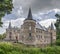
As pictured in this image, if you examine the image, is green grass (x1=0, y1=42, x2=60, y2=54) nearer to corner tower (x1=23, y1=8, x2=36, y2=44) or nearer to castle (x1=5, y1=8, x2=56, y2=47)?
castle (x1=5, y1=8, x2=56, y2=47)

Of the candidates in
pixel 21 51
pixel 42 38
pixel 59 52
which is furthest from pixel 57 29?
pixel 21 51

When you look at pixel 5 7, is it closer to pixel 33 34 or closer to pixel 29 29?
pixel 29 29

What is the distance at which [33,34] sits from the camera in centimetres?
6894

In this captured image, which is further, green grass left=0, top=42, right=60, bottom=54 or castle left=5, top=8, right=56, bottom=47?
castle left=5, top=8, right=56, bottom=47

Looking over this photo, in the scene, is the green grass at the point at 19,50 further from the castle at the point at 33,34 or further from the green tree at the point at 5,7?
the castle at the point at 33,34

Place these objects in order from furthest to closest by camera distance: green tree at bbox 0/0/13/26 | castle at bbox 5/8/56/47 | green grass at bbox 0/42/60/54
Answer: castle at bbox 5/8/56/47 → green grass at bbox 0/42/60/54 → green tree at bbox 0/0/13/26

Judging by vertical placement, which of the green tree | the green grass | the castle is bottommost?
the green grass

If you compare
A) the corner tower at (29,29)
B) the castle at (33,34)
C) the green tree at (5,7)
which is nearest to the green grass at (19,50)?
the green tree at (5,7)

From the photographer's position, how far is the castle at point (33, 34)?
224 ft

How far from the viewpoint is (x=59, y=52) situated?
4981 cm

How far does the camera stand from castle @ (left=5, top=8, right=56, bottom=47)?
224ft

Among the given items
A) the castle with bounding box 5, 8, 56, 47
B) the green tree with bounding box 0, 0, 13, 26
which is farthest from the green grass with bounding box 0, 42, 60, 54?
the castle with bounding box 5, 8, 56, 47

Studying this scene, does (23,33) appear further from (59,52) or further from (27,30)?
(59,52)

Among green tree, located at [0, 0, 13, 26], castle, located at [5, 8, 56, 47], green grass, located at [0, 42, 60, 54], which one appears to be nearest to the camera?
green tree, located at [0, 0, 13, 26]
